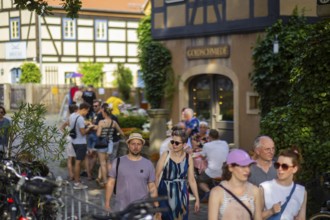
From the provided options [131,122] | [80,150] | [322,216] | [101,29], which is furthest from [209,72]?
[101,29]

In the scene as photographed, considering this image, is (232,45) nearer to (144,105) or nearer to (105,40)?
(144,105)

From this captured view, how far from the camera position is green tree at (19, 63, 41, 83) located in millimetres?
37781

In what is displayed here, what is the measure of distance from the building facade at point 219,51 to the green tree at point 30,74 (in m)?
18.8

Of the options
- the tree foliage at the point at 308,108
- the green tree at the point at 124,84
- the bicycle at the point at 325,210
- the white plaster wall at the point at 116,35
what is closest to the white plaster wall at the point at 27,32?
the white plaster wall at the point at 116,35

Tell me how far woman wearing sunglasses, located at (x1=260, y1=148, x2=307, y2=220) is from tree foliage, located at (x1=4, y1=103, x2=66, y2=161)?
12.5 ft

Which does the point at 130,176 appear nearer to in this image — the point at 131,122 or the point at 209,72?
the point at 209,72

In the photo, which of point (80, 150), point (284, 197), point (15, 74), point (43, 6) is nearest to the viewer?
point (284, 197)

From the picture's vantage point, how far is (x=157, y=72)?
20.1 metres

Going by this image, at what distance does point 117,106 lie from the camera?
21641mm

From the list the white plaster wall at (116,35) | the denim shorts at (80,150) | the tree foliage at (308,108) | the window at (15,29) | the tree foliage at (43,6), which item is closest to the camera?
the tree foliage at (308,108)

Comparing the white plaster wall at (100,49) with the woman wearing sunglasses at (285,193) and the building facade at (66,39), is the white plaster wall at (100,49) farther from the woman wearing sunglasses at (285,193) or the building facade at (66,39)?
the woman wearing sunglasses at (285,193)

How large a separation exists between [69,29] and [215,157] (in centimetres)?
2935

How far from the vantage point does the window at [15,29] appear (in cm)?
3938

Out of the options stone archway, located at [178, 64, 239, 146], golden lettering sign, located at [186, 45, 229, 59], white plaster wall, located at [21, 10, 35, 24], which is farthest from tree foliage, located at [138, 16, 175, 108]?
white plaster wall, located at [21, 10, 35, 24]
